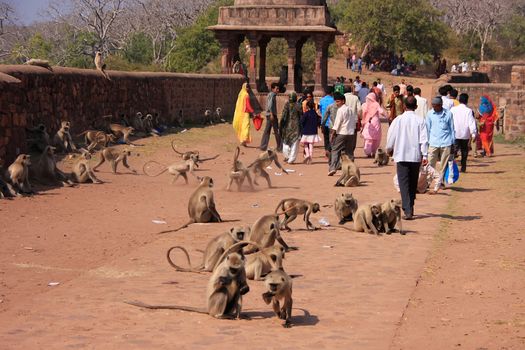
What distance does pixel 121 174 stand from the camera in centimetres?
1909

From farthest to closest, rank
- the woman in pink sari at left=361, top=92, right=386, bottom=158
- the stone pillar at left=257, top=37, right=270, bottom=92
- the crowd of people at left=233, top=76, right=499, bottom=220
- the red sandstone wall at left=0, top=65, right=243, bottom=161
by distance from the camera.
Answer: the stone pillar at left=257, top=37, right=270, bottom=92 < the woman in pink sari at left=361, top=92, right=386, bottom=158 < the red sandstone wall at left=0, top=65, right=243, bottom=161 < the crowd of people at left=233, top=76, right=499, bottom=220

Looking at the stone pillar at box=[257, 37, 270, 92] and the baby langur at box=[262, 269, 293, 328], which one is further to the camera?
the stone pillar at box=[257, 37, 270, 92]

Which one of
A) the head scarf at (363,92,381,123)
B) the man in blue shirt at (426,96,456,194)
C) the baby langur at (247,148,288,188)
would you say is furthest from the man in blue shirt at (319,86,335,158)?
the man in blue shirt at (426,96,456,194)

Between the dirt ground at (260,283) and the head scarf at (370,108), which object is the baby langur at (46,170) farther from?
the head scarf at (370,108)

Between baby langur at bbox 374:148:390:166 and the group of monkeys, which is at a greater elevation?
the group of monkeys

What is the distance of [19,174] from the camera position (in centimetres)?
1520

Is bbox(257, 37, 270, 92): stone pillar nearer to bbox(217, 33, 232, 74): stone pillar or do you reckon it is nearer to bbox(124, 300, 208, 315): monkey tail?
bbox(217, 33, 232, 74): stone pillar

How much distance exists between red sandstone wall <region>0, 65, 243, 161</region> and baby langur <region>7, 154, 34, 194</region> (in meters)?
1.18

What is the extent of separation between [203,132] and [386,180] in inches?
483

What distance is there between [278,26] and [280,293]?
3157cm

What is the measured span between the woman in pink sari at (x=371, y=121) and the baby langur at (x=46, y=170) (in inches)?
308

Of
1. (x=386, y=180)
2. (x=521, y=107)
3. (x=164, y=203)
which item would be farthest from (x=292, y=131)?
(x=521, y=107)

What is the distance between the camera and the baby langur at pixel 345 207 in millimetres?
13062

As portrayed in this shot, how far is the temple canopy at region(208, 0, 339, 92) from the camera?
38.8 m
